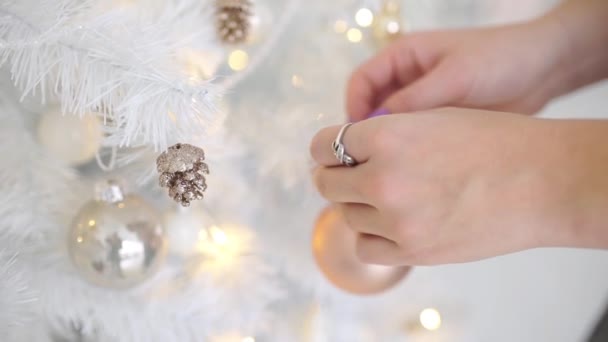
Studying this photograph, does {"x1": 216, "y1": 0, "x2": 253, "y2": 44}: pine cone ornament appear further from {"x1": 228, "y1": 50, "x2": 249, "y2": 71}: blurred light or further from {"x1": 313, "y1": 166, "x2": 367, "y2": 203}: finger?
{"x1": 313, "y1": 166, "x2": 367, "y2": 203}: finger

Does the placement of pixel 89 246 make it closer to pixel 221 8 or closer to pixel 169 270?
pixel 169 270

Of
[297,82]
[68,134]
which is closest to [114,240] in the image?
[68,134]

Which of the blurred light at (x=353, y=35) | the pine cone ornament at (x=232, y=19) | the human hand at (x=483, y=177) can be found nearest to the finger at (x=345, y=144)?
the human hand at (x=483, y=177)

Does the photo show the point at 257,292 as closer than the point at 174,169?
No

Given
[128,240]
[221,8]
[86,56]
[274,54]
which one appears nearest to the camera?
[86,56]

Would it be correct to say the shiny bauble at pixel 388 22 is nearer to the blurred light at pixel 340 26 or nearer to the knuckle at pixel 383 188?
the blurred light at pixel 340 26

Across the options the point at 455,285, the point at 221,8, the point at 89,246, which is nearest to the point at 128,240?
the point at 89,246
